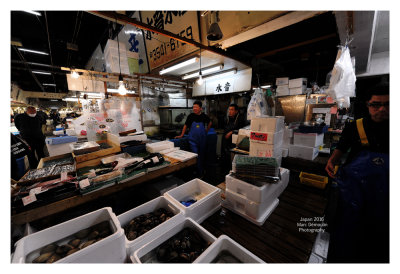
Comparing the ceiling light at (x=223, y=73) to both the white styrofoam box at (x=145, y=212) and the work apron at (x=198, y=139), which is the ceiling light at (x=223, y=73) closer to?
the work apron at (x=198, y=139)

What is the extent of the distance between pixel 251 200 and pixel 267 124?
1590 millimetres

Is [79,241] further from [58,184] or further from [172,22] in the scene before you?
[172,22]

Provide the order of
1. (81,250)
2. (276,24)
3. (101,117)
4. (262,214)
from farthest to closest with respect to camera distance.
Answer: (101,117)
(276,24)
(262,214)
(81,250)

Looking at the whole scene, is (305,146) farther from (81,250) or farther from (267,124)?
(81,250)

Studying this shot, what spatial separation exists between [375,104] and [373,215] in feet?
3.12

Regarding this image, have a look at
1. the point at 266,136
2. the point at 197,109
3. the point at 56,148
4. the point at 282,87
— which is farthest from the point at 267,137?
the point at 56,148

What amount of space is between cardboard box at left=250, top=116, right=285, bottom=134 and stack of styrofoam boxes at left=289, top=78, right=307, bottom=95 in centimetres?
229

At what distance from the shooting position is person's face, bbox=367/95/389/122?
3.80 feet

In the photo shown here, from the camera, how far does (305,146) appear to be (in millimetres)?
3688

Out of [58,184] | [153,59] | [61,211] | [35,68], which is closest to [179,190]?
[61,211]

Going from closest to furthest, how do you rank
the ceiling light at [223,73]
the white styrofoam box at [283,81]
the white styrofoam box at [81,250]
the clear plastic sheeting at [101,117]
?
1. the white styrofoam box at [81,250]
2. the clear plastic sheeting at [101,117]
3. the white styrofoam box at [283,81]
4. the ceiling light at [223,73]

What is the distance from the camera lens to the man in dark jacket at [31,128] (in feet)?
15.4

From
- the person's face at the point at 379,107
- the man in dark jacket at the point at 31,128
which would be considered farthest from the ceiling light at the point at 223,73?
the man in dark jacket at the point at 31,128

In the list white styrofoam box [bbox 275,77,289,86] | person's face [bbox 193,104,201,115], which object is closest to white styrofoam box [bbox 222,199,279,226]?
person's face [bbox 193,104,201,115]
